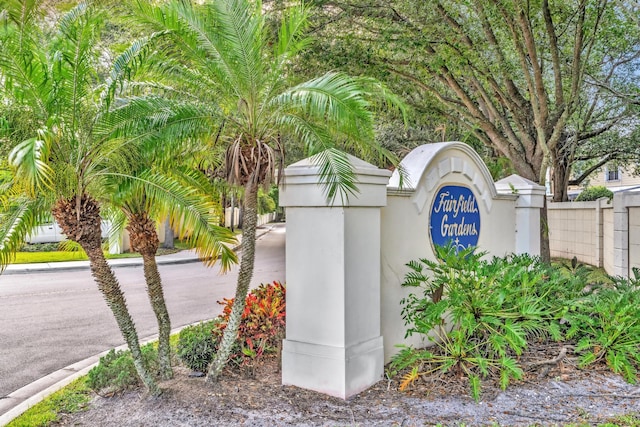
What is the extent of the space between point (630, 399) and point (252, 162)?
411cm

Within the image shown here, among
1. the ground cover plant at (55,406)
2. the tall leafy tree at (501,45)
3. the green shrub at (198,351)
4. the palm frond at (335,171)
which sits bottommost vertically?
the ground cover plant at (55,406)

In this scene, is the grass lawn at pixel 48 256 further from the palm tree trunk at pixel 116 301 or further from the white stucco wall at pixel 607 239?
the white stucco wall at pixel 607 239

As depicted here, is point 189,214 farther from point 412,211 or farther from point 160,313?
point 412,211

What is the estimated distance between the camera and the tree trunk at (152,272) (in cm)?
525

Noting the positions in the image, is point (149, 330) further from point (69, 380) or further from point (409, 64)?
point (409, 64)

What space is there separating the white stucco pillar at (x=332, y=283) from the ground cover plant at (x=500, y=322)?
59cm

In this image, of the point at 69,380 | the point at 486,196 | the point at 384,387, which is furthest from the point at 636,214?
the point at 69,380

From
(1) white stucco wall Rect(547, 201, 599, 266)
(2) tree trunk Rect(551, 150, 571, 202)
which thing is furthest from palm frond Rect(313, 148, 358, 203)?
(2) tree trunk Rect(551, 150, 571, 202)

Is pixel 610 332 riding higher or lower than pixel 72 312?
Answer: higher

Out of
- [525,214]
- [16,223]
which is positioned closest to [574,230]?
[525,214]

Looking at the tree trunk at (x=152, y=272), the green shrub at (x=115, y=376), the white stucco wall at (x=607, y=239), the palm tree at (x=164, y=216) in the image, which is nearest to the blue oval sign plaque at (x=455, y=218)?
the palm tree at (x=164, y=216)

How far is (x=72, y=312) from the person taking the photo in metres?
10.3

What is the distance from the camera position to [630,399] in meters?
4.76

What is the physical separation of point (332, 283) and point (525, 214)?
5.42 m
